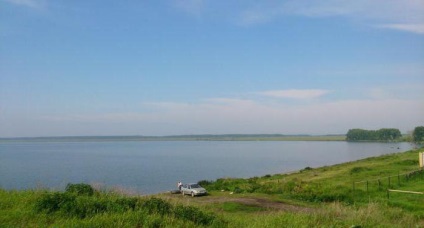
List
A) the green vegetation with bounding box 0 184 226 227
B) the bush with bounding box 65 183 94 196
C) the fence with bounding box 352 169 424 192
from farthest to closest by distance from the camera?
1. the fence with bounding box 352 169 424 192
2. the bush with bounding box 65 183 94 196
3. the green vegetation with bounding box 0 184 226 227

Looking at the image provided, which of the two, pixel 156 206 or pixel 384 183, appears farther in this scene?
pixel 384 183

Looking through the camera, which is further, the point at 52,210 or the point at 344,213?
the point at 344,213

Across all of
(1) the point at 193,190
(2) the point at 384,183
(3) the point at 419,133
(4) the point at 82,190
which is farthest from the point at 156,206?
(3) the point at 419,133

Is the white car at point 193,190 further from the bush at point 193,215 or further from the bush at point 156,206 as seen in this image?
the bush at point 193,215

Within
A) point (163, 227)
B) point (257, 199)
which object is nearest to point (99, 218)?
point (163, 227)

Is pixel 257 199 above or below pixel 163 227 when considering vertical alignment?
below

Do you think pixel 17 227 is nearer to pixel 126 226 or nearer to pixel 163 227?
pixel 126 226

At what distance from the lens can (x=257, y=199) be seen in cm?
2703

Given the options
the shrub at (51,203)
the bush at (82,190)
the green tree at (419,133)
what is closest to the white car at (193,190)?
the bush at (82,190)

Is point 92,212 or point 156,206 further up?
point 92,212

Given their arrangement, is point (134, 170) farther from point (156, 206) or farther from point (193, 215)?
point (193, 215)

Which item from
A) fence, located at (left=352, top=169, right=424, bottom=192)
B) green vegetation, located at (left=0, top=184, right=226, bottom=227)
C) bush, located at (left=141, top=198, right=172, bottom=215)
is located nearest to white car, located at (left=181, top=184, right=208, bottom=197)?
fence, located at (left=352, top=169, right=424, bottom=192)

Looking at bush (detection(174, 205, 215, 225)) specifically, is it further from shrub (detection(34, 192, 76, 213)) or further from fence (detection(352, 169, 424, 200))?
fence (detection(352, 169, 424, 200))

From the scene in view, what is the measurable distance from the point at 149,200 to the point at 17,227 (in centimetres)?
456
